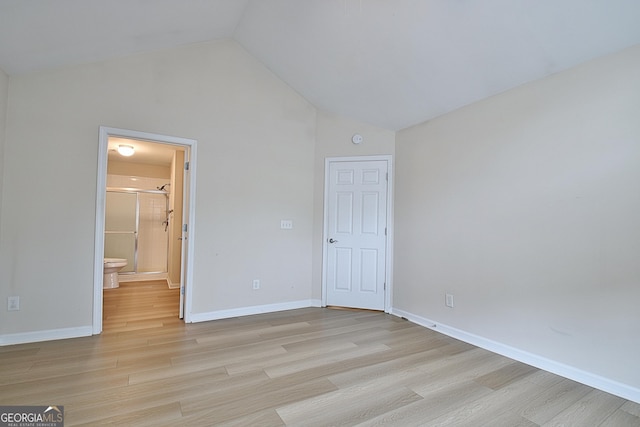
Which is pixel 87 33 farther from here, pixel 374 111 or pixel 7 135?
pixel 374 111

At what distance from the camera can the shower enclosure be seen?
5879 millimetres

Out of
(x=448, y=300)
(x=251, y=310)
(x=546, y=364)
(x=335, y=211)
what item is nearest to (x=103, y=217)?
(x=251, y=310)

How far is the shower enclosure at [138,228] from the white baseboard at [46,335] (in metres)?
3.43

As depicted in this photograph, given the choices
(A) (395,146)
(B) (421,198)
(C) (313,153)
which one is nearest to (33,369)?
(C) (313,153)

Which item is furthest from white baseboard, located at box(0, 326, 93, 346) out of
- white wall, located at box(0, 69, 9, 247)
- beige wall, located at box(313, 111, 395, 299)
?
beige wall, located at box(313, 111, 395, 299)

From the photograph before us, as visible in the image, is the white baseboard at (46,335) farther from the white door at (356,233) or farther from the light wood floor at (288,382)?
the white door at (356,233)

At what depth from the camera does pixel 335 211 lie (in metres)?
4.00

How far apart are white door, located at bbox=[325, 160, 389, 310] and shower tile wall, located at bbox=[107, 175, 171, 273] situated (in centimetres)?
414

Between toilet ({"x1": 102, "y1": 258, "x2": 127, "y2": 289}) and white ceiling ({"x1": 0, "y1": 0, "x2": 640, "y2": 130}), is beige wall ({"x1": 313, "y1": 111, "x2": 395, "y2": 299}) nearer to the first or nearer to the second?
white ceiling ({"x1": 0, "y1": 0, "x2": 640, "y2": 130})

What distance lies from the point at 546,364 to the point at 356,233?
227cm

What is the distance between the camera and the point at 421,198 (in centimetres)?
343

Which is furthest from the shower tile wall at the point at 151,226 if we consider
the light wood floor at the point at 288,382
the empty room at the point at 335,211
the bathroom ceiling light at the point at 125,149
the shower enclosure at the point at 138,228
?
the light wood floor at the point at 288,382

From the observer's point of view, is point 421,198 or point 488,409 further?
point 421,198

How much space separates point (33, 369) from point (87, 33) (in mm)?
2667
